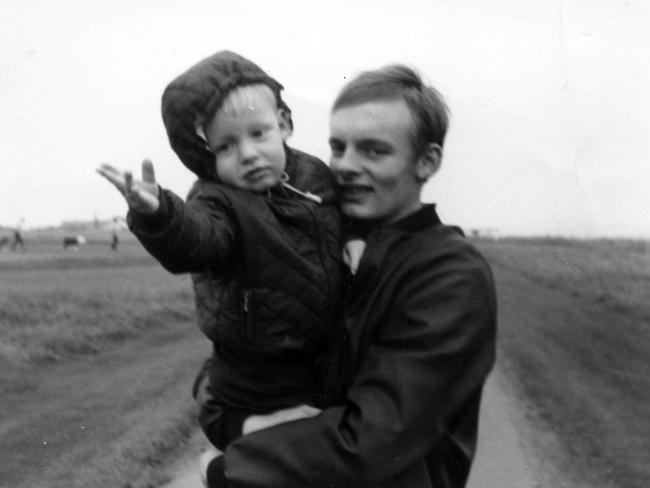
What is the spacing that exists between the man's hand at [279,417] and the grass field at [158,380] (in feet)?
16.8

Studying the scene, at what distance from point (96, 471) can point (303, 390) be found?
18.9ft

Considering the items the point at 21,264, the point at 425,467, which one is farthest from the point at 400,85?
the point at 21,264

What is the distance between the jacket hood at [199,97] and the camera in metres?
2.01

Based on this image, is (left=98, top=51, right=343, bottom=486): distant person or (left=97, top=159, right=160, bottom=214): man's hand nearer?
(left=97, top=159, right=160, bottom=214): man's hand

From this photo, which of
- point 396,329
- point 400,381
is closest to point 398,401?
point 400,381

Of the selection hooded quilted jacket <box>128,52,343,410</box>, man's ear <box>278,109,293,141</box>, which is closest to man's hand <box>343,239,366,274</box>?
hooded quilted jacket <box>128,52,343,410</box>

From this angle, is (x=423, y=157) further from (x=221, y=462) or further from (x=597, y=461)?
(x=597, y=461)

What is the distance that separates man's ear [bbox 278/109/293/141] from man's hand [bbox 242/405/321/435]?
0.74 meters

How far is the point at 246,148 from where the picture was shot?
6.61 feet

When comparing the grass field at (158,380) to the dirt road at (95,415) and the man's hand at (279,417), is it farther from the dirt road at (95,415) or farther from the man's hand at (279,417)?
the man's hand at (279,417)

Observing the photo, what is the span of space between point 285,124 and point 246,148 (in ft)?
0.90

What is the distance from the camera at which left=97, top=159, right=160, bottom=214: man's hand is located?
162cm

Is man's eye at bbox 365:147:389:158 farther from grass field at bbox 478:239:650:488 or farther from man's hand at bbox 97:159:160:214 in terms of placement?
grass field at bbox 478:239:650:488

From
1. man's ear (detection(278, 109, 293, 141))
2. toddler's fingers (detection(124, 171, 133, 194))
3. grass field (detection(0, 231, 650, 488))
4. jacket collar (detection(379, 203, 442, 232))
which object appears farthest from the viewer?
grass field (detection(0, 231, 650, 488))
